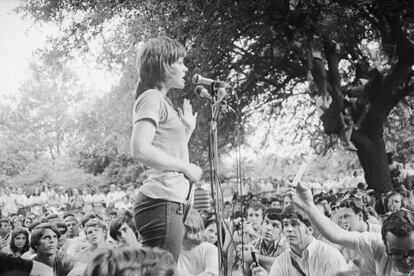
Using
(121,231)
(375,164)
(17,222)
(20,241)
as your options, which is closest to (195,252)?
(121,231)

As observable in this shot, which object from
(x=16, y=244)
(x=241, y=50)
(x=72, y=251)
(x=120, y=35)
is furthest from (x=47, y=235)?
(x=241, y=50)

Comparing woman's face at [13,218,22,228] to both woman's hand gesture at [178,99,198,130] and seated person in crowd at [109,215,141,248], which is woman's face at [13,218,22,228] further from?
woman's hand gesture at [178,99,198,130]

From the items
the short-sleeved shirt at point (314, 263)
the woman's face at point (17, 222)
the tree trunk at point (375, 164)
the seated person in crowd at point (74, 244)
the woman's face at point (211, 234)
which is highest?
the tree trunk at point (375, 164)

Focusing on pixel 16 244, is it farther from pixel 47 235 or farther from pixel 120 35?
pixel 120 35

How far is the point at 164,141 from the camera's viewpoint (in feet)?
6.97

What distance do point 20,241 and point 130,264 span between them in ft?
13.6

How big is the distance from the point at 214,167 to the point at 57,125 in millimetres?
22248

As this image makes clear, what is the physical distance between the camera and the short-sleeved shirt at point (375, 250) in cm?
267

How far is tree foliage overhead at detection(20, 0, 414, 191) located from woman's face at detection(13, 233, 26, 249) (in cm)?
502

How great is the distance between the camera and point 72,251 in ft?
14.7

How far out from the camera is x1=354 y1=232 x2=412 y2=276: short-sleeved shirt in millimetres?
2666

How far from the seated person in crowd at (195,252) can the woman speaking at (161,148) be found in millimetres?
1607

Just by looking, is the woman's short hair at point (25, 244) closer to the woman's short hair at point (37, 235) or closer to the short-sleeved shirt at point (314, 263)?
the woman's short hair at point (37, 235)

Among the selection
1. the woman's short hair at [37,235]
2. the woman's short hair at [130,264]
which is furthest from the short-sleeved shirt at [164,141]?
the woman's short hair at [37,235]
